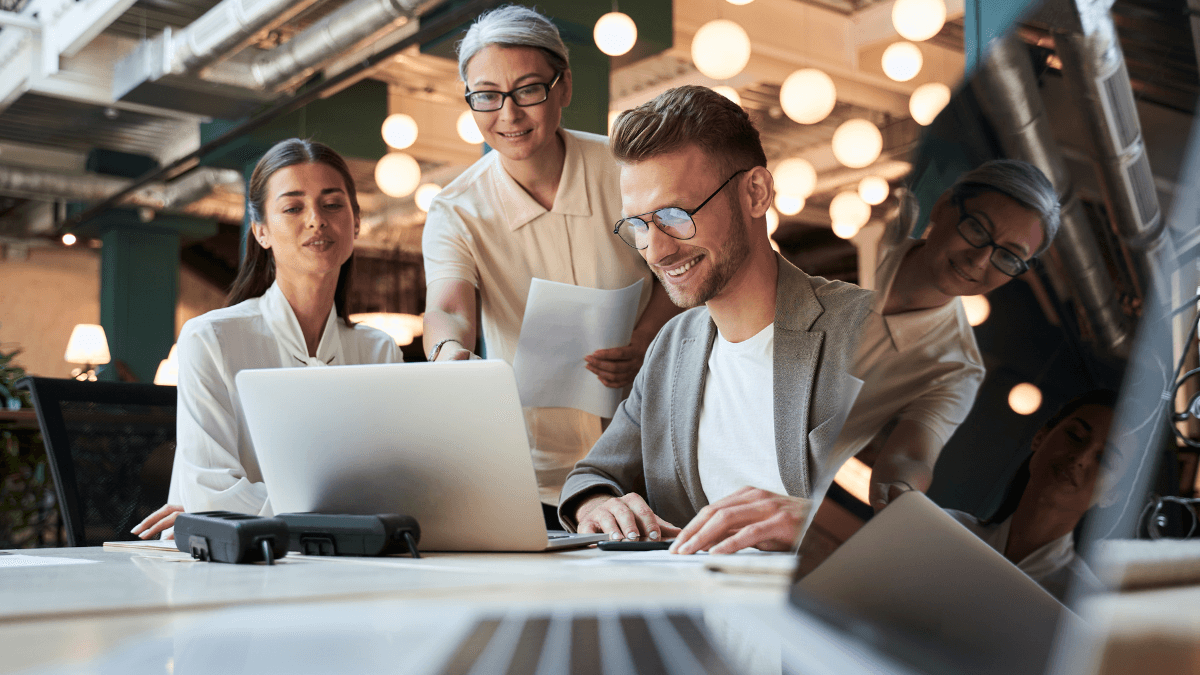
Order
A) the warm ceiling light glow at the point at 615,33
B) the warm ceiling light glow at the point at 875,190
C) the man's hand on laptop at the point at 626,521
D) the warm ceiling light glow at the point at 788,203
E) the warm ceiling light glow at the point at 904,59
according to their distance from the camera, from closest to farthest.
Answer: the warm ceiling light glow at the point at 875,190 < the man's hand on laptop at the point at 626,521 < the warm ceiling light glow at the point at 615,33 < the warm ceiling light glow at the point at 904,59 < the warm ceiling light glow at the point at 788,203

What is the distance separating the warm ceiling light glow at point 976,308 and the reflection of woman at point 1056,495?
0.13 feet

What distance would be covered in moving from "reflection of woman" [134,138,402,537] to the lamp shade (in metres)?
6.75

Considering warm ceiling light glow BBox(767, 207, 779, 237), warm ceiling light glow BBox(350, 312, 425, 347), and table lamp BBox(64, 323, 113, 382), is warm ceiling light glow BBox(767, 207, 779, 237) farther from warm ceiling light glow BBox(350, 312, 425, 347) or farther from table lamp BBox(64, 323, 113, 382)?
table lamp BBox(64, 323, 113, 382)

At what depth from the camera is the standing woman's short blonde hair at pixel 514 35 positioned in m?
1.87

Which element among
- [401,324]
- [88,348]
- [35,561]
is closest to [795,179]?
[401,324]

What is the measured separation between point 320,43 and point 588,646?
19.0 feet

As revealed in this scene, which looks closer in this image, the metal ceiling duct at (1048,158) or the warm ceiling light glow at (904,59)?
the metal ceiling duct at (1048,158)

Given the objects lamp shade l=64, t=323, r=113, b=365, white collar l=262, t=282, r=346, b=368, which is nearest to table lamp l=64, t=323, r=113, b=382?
lamp shade l=64, t=323, r=113, b=365

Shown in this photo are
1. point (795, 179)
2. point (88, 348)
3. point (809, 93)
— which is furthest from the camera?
point (88, 348)

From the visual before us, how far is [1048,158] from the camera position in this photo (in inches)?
10.5

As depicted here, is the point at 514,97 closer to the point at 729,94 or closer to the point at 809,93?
the point at 729,94

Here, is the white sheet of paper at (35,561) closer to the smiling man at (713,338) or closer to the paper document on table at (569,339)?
the smiling man at (713,338)

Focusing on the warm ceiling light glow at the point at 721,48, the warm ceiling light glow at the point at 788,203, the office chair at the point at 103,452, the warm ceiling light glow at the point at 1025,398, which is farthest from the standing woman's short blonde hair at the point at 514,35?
the warm ceiling light glow at the point at 788,203

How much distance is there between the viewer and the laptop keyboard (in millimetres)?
307
